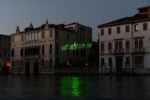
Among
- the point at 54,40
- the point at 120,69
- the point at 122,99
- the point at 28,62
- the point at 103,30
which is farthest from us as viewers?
the point at 28,62

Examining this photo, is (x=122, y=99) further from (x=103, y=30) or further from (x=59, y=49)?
(x=59, y=49)

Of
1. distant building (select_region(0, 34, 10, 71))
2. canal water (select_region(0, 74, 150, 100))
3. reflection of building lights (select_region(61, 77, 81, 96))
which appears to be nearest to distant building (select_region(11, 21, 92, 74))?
distant building (select_region(0, 34, 10, 71))

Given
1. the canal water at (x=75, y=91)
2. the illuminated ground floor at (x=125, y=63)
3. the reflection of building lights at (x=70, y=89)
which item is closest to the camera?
the canal water at (x=75, y=91)

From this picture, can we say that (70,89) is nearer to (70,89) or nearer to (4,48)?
(70,89)

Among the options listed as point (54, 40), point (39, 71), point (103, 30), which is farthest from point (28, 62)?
point (103, 30)

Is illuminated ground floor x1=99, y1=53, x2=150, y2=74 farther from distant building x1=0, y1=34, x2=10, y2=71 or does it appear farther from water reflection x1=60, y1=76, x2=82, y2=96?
distant building x1=0, y1=34, x2=10, y2=71

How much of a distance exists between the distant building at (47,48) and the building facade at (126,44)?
8.46 m

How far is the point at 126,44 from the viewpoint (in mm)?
80438

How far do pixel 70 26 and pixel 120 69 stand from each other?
102ft

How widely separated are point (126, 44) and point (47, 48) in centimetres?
2376

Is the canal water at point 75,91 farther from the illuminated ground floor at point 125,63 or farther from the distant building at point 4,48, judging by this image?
the distant building at point 4,48

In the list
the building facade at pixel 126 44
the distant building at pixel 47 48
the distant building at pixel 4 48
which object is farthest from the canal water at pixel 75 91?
the distant building at pixel 4 48

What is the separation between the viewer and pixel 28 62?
10319 centimetres

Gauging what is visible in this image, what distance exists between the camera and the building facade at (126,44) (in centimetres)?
7631
